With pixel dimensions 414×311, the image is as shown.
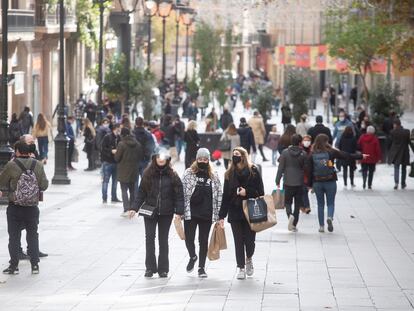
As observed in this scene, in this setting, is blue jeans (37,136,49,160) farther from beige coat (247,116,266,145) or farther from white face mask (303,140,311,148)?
white face mask (303,140,311,148)

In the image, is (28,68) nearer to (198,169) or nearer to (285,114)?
(285,114)

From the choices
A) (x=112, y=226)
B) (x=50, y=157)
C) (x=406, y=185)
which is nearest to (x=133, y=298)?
(x=112, y=226)

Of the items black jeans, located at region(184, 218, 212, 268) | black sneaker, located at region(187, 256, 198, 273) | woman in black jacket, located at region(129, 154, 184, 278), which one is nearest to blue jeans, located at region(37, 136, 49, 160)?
black sneaker, located at region(187, 256, 198, 273)

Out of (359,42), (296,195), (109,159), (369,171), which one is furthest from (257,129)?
(359,42)

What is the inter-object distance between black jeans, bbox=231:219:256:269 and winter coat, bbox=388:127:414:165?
14.8m

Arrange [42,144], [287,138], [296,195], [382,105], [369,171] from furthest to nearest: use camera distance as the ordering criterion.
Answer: [382,105]
[42,144]
[369,171]
[287,138]
[296,195]

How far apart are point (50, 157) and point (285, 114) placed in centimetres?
1225

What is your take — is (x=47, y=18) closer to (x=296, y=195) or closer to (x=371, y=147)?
(x=371, y=147)

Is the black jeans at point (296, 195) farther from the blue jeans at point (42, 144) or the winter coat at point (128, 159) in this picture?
the blue jeans at point (42, 144)

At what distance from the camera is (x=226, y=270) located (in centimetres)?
1675

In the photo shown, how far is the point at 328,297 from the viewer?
47.7 feet

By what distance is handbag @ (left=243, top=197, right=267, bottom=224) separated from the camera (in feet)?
52.0

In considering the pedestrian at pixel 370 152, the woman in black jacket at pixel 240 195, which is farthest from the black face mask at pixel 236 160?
the pedestrian at pixel 370 152

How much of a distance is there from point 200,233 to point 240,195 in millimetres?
634
